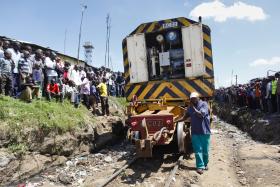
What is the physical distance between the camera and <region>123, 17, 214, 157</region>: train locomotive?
29.5ft

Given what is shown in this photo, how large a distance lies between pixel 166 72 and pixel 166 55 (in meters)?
0.48

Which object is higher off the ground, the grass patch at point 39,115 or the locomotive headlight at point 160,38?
the locomotive headlight at point 160,38

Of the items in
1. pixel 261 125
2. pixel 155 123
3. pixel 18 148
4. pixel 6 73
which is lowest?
pixel 261 125

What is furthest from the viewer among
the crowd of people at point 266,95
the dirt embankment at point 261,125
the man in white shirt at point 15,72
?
the crowd of people at point 266,95

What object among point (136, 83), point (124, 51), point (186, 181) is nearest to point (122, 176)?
point (186, 181)

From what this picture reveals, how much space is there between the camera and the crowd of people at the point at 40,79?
35.3ft

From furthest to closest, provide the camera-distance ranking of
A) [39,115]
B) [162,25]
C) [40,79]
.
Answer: [40,79] → [162,25] → [39,115]

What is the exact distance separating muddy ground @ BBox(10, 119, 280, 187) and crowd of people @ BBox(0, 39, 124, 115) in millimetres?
2731

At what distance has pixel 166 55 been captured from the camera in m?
10.4

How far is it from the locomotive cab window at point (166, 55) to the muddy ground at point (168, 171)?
2323mm

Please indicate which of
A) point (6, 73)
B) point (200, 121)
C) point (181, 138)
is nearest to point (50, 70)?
point (6, 73)

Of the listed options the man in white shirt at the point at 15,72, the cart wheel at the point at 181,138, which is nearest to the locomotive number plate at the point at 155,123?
the cart wheel at the point at 181,138

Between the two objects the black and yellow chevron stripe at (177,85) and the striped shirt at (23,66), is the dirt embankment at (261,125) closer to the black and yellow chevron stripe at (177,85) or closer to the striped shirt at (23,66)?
the black and yellow chevron stripe at (177,85)

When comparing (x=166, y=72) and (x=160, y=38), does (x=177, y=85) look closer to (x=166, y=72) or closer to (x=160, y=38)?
(x=166, y=72)
